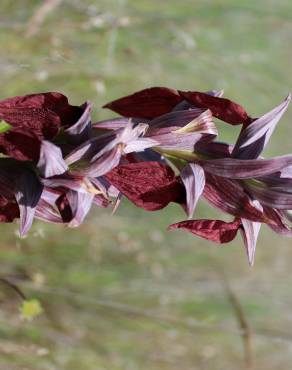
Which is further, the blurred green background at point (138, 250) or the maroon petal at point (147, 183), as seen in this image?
the blurred green background at point (138, 250)

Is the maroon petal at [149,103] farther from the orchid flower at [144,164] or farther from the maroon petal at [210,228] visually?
the maroon petal at [210,228]

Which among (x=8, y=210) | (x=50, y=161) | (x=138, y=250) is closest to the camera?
(x=50, y=161)

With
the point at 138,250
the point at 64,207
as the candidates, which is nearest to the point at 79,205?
the point at 64,207

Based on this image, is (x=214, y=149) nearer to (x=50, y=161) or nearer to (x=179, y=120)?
(x=179, y=120)

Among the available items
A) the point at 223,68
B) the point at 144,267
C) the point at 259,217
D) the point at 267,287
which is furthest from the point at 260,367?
the point at 259,217

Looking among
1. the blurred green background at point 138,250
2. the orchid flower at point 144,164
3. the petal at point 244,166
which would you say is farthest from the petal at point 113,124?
the blurred green background at point 138,250
